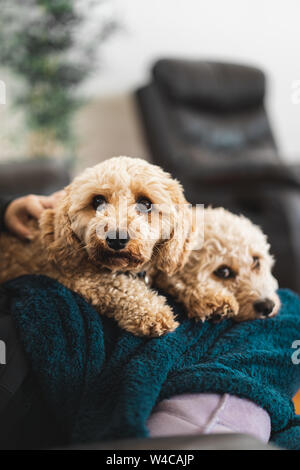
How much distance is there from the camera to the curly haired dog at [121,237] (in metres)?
0.67

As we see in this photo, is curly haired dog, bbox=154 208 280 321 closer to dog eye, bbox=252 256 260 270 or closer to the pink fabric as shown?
dog eye, bbox=252 256 260 270

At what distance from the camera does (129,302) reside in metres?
0.72

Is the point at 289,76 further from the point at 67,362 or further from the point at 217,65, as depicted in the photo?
the point at 67,362

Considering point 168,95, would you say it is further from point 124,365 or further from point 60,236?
point 124,365

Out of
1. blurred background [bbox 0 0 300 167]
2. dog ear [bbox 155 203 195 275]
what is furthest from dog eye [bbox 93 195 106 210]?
blurred background [bbox 0 0 300 167]

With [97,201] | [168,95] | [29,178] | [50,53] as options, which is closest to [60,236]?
[97,201]

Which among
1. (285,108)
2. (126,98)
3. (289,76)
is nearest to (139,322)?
(126,98)

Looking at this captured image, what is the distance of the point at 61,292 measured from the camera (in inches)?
26.8

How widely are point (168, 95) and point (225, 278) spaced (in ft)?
4.15

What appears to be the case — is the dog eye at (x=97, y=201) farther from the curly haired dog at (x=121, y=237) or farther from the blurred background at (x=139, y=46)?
the blurred background at (x=139, y=46)

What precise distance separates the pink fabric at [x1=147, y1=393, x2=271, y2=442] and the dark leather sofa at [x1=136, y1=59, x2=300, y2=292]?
43 cm

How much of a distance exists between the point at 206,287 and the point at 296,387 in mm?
241

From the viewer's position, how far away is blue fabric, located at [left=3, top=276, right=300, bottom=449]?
0.56 m

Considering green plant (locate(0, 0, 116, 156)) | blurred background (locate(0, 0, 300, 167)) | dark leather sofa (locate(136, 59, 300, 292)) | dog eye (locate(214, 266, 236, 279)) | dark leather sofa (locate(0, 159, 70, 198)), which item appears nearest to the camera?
dog eye (locate(214, 266, 236, 279))
